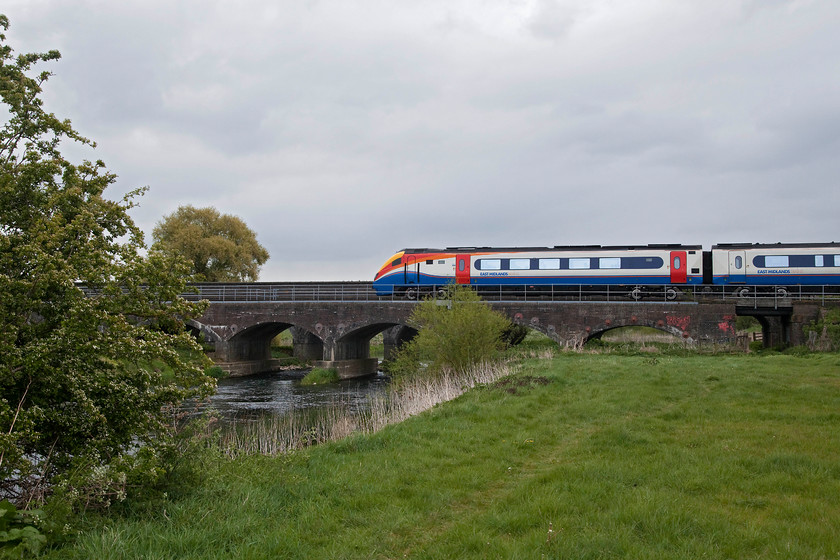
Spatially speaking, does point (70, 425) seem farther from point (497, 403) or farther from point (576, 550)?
point (497, 403)

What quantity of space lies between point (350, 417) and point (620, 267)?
68.8 ft

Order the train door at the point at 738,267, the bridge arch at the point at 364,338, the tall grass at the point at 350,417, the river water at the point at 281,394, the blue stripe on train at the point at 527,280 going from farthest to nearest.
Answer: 1. the bridge arch at the point at 364,338
2. the blue stripe on train at the point at 527,280
3. the train door at the point at 738,267
4. the river water at the point at 281,394
5. the tall grass at the point at 350,417

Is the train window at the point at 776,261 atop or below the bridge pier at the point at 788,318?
atop


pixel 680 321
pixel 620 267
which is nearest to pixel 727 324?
pixel 680 321

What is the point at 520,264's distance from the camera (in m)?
33.5

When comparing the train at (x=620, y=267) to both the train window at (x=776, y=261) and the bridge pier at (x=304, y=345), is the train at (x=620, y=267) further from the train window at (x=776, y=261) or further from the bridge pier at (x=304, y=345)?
the bridge pier at (x=304, y=345)

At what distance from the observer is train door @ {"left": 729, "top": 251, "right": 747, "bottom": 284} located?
30516 mm

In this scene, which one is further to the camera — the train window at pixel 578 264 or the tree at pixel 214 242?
the tree at pixel 214 242

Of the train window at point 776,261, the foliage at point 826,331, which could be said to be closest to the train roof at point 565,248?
the train window at point 776,261

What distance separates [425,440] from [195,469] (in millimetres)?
3702

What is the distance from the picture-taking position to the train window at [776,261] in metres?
30.0

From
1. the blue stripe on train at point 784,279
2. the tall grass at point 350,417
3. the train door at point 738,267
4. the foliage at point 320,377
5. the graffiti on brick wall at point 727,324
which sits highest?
the train door at point 738,267

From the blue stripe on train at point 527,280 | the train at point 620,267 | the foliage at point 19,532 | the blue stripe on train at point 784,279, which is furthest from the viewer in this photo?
the blue stripe on train at point 527,280

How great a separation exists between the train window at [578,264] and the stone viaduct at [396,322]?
117 inches
